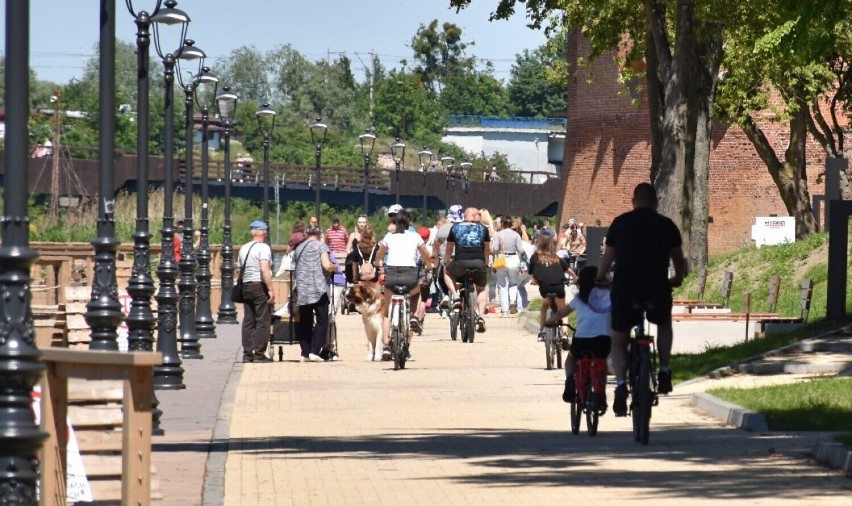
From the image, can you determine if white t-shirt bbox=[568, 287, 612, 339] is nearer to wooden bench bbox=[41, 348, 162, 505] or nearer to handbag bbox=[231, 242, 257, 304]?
wooden bench bbox=[41, 348, 162, 505]

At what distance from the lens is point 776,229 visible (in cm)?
4769

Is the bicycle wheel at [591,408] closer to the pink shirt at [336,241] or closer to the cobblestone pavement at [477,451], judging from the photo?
the cobblestone pavement at [477,451]

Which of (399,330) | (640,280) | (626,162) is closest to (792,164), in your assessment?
(626,162)

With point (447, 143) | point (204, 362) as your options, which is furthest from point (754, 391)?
point (447, 143)

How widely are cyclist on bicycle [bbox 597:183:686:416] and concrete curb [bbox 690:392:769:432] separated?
1.25 meters

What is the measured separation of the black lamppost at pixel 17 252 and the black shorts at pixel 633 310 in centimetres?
718

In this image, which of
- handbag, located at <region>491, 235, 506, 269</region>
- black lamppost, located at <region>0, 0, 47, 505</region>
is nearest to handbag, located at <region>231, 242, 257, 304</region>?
handbag, located at <region>491, 235, 506, 269</region>

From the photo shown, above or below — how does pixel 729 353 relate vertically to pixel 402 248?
below

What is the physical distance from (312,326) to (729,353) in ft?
19.7

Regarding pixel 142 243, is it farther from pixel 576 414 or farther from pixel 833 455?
pixel 833 455

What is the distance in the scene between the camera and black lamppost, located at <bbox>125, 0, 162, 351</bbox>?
651 inches

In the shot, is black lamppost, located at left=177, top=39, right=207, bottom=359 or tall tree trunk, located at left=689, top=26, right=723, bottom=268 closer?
black lamppost, located at left=177, top=39, right=207, bottom=359

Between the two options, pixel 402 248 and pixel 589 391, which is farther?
pixel 402 248

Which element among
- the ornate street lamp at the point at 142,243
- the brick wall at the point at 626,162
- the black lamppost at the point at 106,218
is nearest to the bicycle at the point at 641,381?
the black lamppost at the point at 106,218
